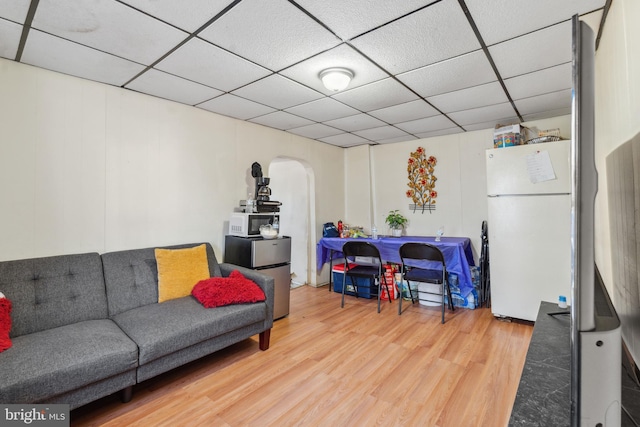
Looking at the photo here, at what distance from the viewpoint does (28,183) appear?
222 cm

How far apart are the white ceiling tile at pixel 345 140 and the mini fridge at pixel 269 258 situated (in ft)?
6.22

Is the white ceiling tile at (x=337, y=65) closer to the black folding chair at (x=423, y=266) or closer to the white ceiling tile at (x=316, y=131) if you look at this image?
the white ceiling tile at (x=316, y=131)

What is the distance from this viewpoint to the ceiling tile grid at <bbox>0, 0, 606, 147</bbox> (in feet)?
5.30

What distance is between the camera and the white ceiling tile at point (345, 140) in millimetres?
4414

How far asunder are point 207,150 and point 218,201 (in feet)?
1.88

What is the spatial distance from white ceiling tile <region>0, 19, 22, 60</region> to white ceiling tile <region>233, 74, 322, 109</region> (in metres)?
1.41

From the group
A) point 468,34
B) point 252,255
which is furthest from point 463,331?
point 468,34

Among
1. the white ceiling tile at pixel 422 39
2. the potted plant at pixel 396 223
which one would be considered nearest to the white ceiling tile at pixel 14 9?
the white ceiling tile at pixel 422 39

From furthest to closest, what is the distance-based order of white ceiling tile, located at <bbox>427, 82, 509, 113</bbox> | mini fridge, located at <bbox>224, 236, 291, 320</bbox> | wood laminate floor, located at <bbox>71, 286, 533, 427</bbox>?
1. mini fridge, located at <bbox>224, 236, 291, 320</bbox>
2. white ceiling tile, located at <bbox>427, 82, 509, 113</bbox>
3. wood laminate floor, located at <bbox>71, 286, 533, 427</bbox>

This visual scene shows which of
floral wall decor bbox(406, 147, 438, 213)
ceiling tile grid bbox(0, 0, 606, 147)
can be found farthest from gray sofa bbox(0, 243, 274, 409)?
floral wall decor bbox(406, 147, 438, 213)

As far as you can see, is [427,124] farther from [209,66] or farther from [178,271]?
[178,271]

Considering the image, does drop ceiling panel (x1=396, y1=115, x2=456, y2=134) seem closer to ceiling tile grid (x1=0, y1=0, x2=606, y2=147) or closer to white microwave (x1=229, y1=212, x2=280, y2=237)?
ceiling tile grid (x1=0, y1=0, x2=606, y2=147)

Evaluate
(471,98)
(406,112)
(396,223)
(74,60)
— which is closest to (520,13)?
(471,98)

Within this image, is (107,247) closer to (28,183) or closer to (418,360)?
(28,183)
